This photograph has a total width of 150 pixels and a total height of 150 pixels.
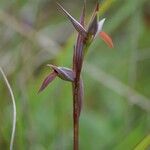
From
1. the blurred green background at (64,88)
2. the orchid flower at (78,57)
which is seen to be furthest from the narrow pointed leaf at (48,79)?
the blurred green background at (64,88)

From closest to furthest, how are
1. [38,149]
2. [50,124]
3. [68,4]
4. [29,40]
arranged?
1. [38,149]
2. [29,40]
3. [50,124]
4. [68,4]

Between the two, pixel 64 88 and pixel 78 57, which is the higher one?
pixel 78 57

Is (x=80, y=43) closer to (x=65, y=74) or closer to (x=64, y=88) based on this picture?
(x=65, y=74)

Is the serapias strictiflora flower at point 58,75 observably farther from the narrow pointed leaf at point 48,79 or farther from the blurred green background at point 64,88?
the blurred green background at point 64,88

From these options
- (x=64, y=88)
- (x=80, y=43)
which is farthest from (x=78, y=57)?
(x=64, y=88)

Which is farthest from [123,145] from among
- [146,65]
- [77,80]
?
[146,65]

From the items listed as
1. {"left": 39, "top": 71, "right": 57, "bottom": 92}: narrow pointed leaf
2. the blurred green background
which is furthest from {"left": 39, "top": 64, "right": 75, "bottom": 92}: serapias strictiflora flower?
the blurred green background

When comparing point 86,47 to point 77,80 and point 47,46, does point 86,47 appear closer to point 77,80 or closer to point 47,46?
point 77,80

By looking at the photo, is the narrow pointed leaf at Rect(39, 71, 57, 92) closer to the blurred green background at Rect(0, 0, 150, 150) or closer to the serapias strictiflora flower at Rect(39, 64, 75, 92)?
the serapias strictiflora flower at Rect(39, 64, 75, 92)

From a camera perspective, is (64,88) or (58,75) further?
(64,88)
